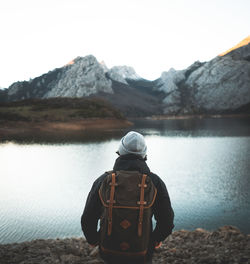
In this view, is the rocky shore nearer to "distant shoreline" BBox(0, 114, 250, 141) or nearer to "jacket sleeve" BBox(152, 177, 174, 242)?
"jacket sleeve" BBox(152, 177, 174, 242)

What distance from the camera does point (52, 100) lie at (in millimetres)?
124500

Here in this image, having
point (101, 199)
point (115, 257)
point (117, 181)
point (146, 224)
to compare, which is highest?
point (117, 181)

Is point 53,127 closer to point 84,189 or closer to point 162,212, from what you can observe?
point 84,189

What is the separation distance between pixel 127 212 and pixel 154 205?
0.54 m

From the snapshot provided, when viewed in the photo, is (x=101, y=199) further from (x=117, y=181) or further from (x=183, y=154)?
(x=183, y=154)

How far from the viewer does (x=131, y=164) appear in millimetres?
3518

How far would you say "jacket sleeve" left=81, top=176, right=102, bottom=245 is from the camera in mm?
3555

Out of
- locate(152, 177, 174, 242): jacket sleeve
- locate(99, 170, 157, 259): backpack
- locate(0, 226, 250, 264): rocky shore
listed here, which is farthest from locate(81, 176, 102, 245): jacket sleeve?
locate(0, 226, 250, 264): rocky shore

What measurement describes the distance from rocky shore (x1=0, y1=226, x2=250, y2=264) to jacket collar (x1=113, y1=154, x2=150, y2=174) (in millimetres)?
5581

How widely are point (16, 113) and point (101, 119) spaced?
108 feet

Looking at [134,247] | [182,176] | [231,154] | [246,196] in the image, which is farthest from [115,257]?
[231,154]

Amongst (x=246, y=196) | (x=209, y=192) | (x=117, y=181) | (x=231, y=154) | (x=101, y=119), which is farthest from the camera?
(x=101, y=119)

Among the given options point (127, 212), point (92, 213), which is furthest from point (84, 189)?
point (127, 212)

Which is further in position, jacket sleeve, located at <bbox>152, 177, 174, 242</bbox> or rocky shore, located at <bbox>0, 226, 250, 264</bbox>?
rocky shore, located at <bbox>0, 226, 250, 264</bbox>
